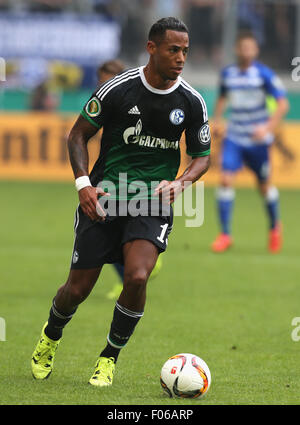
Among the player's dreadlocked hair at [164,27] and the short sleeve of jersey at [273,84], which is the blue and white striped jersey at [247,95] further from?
the player's dreadlocked hair at [164,27]

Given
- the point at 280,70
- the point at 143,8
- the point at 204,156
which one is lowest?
the point at 204,156

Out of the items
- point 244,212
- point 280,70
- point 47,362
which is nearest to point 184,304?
point 47,362

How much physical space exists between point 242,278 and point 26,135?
1059 centimetres

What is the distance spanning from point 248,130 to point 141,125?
6.96 metres

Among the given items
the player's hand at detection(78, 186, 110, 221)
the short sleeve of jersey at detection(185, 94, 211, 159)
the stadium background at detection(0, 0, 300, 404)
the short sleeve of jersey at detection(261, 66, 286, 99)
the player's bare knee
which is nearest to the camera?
the player's bare knee

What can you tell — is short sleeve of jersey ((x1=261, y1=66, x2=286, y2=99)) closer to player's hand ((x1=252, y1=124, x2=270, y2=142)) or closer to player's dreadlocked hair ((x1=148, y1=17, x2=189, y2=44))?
player's hand ((x1=252, y1=124, x2=270, y2=142))

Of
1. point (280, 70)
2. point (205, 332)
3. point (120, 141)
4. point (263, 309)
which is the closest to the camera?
point (120, 141)

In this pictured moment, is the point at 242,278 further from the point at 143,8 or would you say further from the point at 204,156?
the point at 143,8

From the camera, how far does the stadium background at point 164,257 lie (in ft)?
20.7

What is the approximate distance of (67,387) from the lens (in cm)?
575

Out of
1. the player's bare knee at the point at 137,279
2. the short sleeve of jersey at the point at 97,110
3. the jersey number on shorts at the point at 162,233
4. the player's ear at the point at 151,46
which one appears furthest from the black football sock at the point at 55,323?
the player's ear at the point at 151,46

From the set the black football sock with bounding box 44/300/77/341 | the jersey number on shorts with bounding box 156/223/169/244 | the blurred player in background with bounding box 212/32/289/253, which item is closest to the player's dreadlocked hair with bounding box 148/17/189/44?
the jersey number on shorts with bounding box 156/223/169/244

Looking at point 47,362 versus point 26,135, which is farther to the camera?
point 26,135

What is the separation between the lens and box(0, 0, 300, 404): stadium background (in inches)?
249
